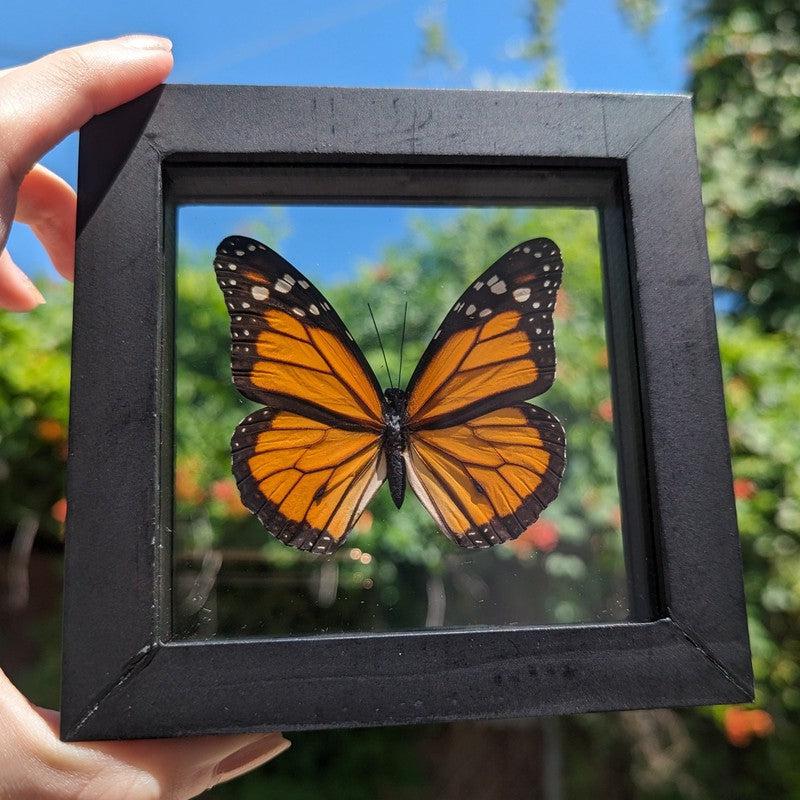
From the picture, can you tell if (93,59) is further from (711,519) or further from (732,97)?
(732,97)

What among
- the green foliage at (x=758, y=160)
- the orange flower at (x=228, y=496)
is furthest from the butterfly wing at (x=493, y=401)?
the green foliage at (x=758, y=160)

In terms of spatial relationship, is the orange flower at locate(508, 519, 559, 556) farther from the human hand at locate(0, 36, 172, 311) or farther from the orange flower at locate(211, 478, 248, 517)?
the human hand at locate(0, 36, 172, 311)

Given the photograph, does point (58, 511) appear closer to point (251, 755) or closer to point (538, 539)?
point (251, 755)

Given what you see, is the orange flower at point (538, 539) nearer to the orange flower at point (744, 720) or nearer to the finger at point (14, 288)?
the finger at point (14, 288)

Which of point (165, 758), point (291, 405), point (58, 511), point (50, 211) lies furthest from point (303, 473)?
point (58, 511)

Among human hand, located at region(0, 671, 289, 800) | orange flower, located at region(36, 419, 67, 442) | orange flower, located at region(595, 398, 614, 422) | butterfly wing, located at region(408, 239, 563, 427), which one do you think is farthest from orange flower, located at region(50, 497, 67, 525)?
orange flower, located at region(595, 398, 614, 422)

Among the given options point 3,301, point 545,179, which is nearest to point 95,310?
point 3,301
